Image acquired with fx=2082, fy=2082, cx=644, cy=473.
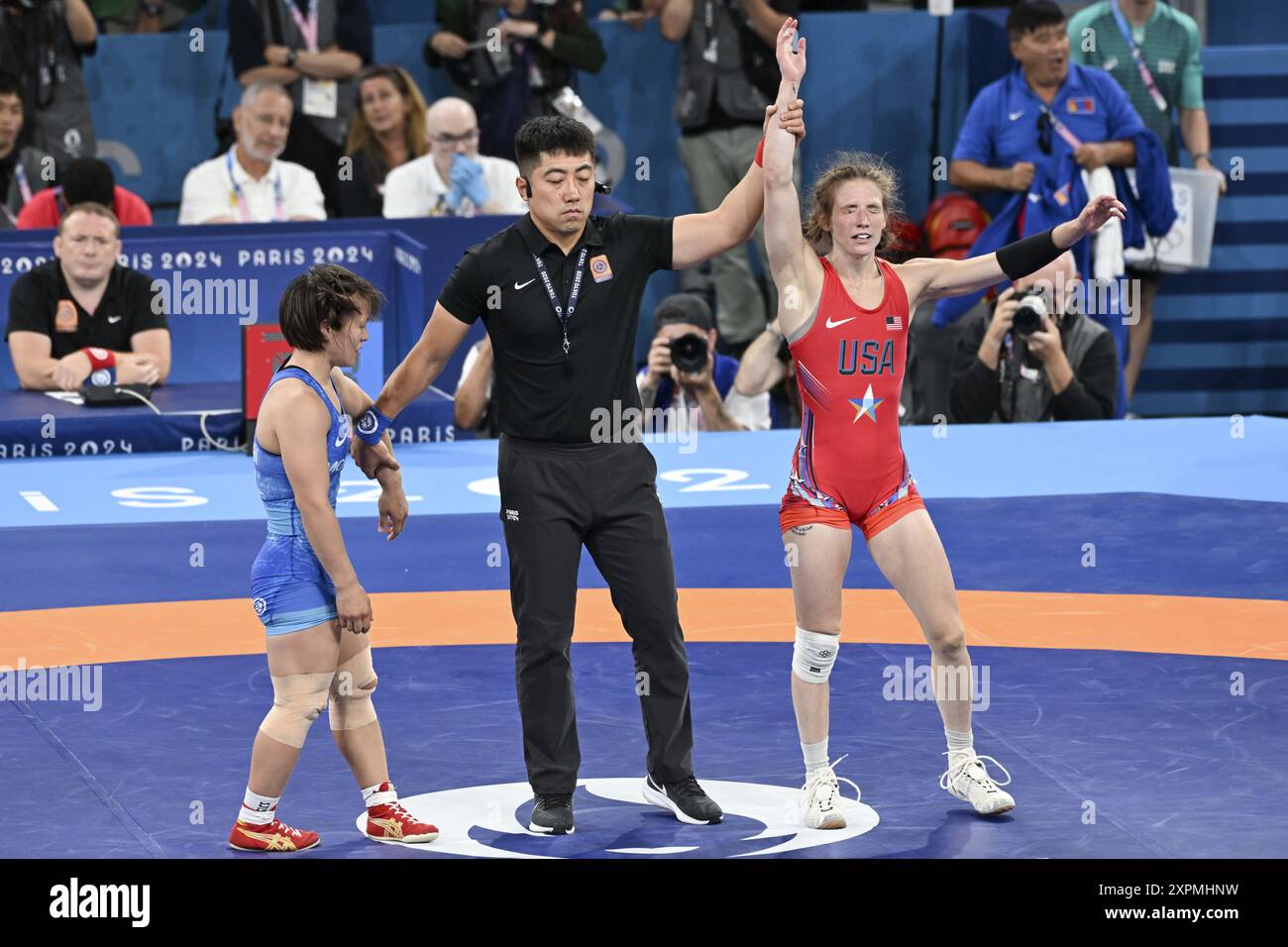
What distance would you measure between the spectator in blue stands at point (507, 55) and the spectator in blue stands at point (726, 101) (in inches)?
25.6

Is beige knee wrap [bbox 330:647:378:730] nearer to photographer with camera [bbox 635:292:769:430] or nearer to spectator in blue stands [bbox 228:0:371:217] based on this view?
photographer with camera [bbox 635:292:769:430]

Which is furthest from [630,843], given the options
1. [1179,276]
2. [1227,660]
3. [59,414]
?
[1179,276]

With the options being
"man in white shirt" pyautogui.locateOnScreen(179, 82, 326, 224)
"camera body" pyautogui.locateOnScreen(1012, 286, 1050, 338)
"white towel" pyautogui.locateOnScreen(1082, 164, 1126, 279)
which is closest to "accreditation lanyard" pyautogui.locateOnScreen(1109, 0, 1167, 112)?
"white towel" pyautogui.locateOnScreen(1082, 164, 1126, 279)

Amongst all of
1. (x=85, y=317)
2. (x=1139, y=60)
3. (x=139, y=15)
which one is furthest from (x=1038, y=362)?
(x=139, y=15)

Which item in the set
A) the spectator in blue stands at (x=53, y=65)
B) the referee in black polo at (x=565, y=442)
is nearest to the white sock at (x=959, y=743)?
the referee in black polo at (x=565, y=442)

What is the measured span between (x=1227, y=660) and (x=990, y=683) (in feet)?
2.79

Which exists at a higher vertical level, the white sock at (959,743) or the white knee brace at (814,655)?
the white knee brace at (814,655)

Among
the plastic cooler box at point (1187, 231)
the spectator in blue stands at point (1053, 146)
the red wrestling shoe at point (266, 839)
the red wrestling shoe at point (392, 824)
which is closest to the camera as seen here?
the red wrestling shoe at point (266, 839)

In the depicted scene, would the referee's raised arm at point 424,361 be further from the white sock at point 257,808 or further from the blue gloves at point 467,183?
the blue gloves at point 467,183

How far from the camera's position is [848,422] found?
553cm

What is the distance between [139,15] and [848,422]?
8767mm

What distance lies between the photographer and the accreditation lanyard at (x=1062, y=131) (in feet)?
38.4

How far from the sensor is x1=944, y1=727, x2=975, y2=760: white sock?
553cm

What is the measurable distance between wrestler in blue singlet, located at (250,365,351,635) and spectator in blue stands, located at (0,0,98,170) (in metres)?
7.28
